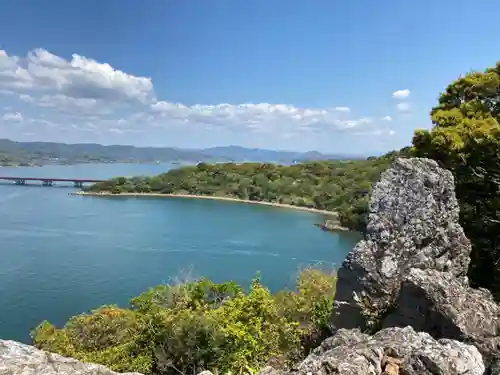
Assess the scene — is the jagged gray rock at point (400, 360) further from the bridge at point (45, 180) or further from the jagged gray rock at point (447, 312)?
the bridge at point (45, 180)

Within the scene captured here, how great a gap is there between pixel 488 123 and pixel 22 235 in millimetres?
43518

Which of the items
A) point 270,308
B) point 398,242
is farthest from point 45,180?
point 398,242

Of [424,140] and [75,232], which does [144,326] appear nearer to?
[424,140]

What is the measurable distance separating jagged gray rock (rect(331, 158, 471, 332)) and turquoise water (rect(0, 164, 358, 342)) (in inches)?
509

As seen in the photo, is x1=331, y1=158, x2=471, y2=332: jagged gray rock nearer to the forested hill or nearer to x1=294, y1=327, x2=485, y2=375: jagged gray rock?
x1=294, y1=327, x2=485, y2=375: jagged gray rock

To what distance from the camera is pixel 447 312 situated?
212 inches

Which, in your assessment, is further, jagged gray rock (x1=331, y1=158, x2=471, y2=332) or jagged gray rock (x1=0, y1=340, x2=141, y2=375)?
jagged gray rock (x1=331, y1=158, x2=471, y2=332)

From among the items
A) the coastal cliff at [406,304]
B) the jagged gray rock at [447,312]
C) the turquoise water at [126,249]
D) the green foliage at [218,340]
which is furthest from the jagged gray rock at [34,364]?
the turquoise water at [126,249]

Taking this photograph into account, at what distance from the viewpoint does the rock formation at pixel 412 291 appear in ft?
12.0

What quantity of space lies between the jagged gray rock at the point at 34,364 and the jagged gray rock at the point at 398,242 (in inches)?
166

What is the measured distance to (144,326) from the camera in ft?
32.0

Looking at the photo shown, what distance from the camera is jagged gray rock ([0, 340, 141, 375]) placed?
3.15 metres

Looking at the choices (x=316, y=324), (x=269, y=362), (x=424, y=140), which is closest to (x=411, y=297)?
(x=316, y=324)

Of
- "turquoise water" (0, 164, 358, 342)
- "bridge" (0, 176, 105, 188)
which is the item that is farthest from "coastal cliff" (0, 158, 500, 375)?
"bridge" (0, 176, 105, 188)
